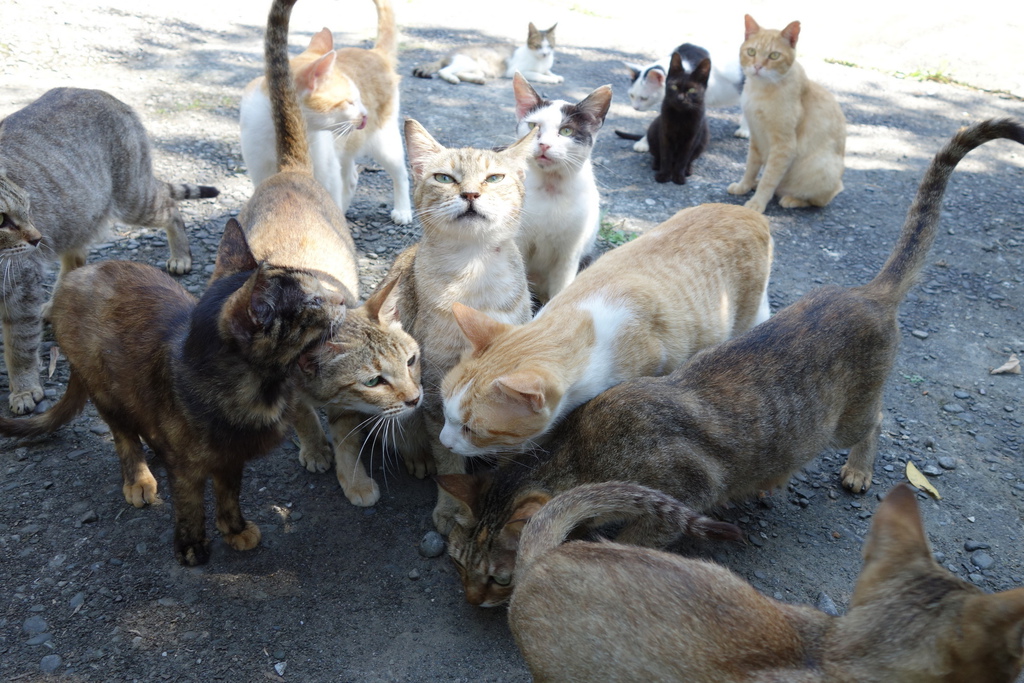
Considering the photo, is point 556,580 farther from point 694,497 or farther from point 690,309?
point 690,309

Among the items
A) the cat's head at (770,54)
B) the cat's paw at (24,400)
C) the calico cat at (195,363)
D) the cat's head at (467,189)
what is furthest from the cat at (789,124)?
the cat's paw at (24,400)

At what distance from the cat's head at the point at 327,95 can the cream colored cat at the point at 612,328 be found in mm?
2346

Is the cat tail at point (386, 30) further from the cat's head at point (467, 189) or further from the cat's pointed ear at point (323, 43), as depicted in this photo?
the cat's head at point (467, 189)

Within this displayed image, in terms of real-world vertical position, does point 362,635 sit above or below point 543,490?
below

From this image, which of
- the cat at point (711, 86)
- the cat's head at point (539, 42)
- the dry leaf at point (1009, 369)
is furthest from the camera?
the cat's head at point (539, 42)

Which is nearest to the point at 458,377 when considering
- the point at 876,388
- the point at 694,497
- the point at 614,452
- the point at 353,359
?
the point at 353,359

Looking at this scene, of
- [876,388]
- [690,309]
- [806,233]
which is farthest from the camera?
[806,233]

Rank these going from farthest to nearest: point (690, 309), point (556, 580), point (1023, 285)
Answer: point (1023, 285)
point (690, 309)
point (556, 580)

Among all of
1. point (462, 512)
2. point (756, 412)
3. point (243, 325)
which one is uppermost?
point (243, 325)

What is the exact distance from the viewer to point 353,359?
9.23 ft

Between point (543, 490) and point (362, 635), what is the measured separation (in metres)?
0.92

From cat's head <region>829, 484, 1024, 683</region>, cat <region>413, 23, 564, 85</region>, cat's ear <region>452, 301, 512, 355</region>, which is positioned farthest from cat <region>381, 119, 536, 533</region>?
cat <region>413, 23, 564, 85</region>

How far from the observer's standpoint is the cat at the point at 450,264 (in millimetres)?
3217

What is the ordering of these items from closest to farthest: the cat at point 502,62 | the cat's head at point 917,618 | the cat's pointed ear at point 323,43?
the cat's head at point 917,618 → the cat's pointed ear at point 323,43 → the cat at point 502,62
